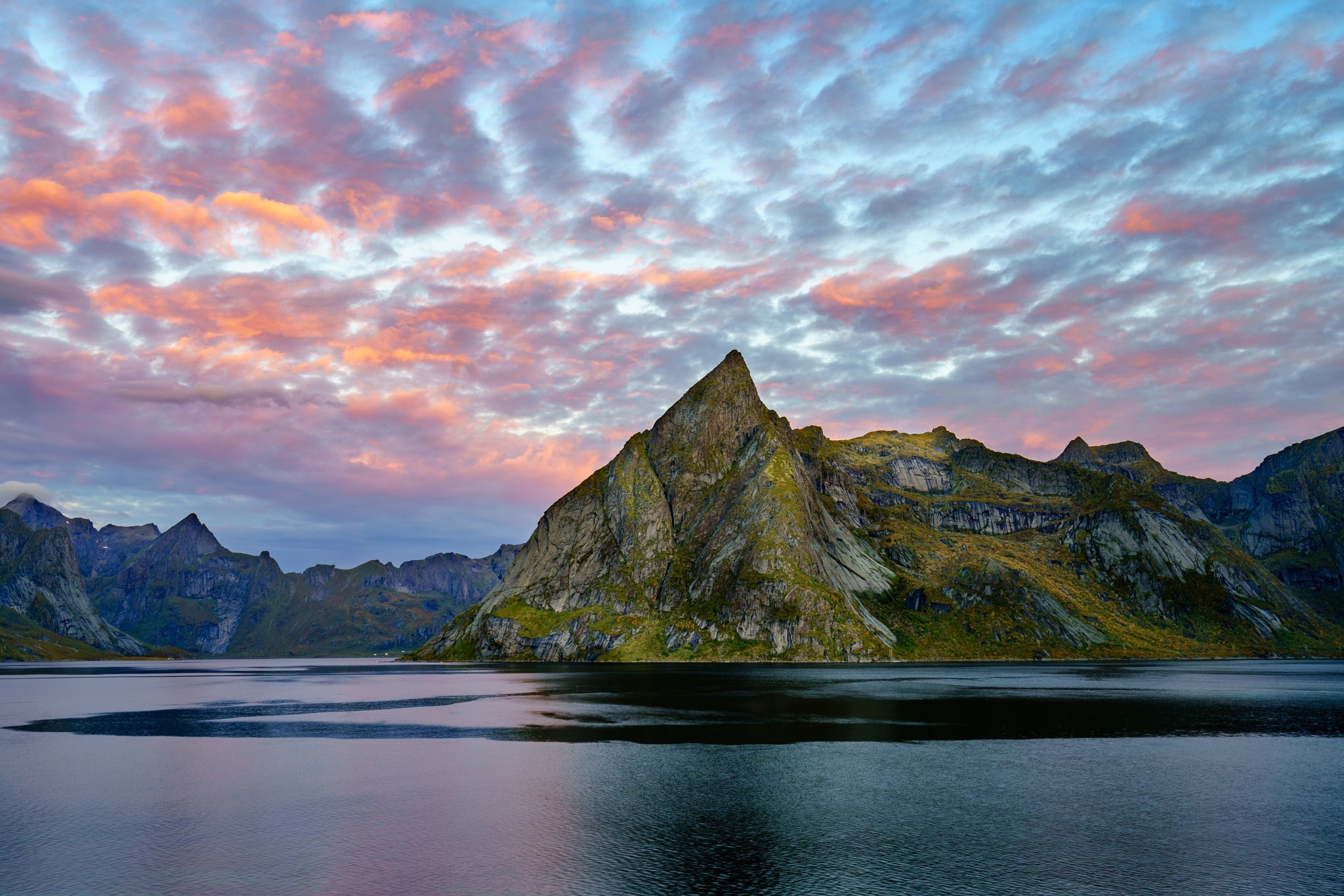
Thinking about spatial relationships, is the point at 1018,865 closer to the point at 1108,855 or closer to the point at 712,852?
the point at 1108,855

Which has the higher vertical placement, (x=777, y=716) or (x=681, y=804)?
(x=681, y=804)

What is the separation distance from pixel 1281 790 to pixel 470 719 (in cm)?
8775

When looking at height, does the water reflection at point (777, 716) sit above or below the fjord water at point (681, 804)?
below

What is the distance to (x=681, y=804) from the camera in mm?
50438

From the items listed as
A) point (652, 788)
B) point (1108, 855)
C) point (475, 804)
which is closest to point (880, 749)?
point (652, 788)

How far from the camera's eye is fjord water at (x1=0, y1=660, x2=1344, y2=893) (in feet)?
117

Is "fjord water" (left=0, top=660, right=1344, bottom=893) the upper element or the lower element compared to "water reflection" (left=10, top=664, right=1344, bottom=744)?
upper

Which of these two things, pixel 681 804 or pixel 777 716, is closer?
pixel 681 804

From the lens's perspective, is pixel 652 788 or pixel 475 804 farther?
Result: pixel 652 788

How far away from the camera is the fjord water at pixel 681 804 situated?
35.8 m

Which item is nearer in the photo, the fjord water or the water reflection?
the fjord water

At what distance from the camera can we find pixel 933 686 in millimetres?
166625

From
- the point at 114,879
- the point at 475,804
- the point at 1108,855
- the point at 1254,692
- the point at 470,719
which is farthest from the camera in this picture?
the point at 1254,692

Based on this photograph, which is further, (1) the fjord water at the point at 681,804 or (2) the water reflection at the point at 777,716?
(2) the water reflection at the point at 777,716
